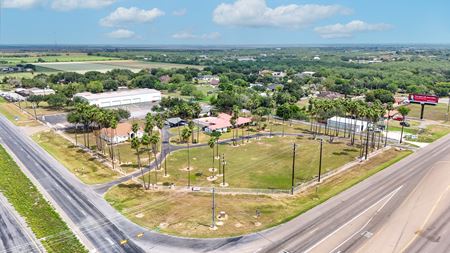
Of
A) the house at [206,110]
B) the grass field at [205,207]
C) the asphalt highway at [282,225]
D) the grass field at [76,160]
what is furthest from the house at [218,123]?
the asphalt highway at [282,225]

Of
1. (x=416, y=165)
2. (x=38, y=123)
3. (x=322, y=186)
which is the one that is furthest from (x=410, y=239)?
(x=38, y=123)

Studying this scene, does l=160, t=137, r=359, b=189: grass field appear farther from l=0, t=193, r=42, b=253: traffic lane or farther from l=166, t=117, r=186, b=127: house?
l=0, t=193, r=42, b=253: traffic lane

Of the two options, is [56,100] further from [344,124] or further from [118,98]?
[344,124]

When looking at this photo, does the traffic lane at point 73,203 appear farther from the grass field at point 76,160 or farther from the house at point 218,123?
the house at point 218,123

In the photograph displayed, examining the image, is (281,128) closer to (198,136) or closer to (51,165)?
(198,136)

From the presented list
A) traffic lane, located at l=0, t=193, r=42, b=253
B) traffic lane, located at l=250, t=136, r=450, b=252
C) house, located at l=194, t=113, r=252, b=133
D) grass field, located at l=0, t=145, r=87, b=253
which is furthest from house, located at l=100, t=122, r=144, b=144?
traffic lane, located at l=250, t=136, r=450, b=252

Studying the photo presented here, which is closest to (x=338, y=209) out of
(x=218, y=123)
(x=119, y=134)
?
(x=218, y=123)
